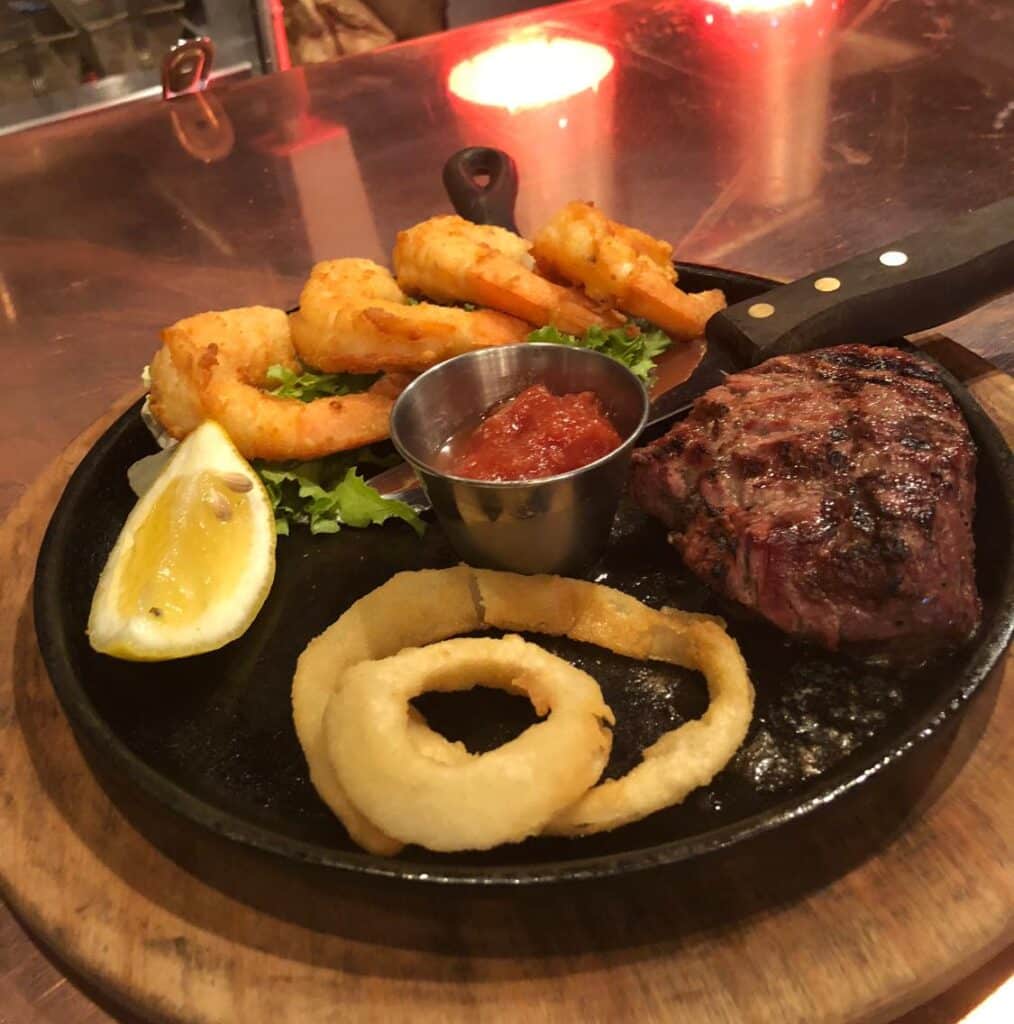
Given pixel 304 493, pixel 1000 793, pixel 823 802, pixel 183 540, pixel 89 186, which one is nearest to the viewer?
pixel 823 802

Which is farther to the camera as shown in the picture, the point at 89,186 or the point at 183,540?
the point at 89,186

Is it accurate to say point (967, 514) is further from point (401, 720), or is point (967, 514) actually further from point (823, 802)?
point (401, 720)

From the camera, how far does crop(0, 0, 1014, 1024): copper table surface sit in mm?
4398

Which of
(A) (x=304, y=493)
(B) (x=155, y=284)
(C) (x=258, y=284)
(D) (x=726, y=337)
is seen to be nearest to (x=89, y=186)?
(B) (x=155, y=284)

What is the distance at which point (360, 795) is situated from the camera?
1725 mm

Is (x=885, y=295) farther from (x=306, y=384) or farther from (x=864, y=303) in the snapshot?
(x=306, y=384)

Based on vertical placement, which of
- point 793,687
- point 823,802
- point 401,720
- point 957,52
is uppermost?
point 401,720

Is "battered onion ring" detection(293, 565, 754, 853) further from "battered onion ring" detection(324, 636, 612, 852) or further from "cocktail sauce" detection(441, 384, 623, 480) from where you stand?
"cocktail sauce" detection(441, 384, 623, 480)

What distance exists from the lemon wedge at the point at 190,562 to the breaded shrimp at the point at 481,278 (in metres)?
0.84

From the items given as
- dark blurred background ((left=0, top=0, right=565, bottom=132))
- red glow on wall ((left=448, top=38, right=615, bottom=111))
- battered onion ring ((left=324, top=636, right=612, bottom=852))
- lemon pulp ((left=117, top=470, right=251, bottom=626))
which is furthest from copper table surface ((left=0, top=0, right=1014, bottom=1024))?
battered onion ring ((left=324, top=636, right=612, bottom=852))

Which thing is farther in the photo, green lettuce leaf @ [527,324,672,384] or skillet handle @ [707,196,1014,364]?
green lettuce leaf @ [527,324,672,384]

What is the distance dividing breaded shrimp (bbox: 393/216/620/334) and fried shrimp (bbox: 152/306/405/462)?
357 mm

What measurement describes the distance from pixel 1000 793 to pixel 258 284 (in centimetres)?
377

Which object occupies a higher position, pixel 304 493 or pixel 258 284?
pixel 304 493
